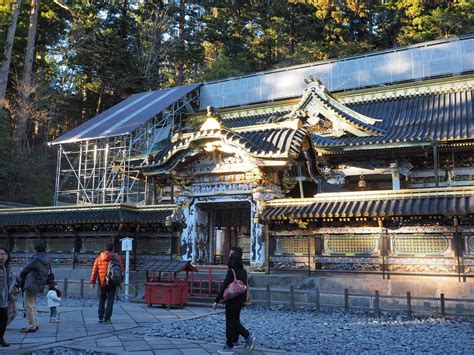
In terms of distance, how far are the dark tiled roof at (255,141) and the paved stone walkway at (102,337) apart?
6.19m

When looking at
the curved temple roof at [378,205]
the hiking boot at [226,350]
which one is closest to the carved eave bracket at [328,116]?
the curved temple roof at [378,205]

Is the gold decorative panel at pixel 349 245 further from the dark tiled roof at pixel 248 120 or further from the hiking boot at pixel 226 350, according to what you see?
the dark tiled roof at pixel 248 120

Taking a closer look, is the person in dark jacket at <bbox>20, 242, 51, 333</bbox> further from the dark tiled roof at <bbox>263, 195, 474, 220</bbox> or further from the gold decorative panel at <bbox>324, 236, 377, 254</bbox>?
the gold decorative panel at <bbox>324, 236, 377, 254</bbox>

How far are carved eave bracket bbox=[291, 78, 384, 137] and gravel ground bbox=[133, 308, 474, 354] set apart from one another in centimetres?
1215

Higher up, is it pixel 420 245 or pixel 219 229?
pixel 219 229

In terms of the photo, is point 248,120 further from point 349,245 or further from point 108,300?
point 108,300

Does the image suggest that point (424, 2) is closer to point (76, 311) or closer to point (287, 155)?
point (287, 155)

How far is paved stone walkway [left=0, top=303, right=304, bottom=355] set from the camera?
8.54 m

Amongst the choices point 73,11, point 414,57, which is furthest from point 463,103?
point 73,11

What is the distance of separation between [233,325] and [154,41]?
37.7 metres

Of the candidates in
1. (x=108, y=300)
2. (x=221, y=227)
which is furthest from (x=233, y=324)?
(x=221, y=227)

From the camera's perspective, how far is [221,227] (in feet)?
70.2

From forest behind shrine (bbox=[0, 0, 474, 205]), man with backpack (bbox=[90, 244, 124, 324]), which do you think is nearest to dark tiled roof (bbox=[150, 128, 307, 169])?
man with backpack (bbox=[90, 244, 124, 324])

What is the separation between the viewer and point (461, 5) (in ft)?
119
